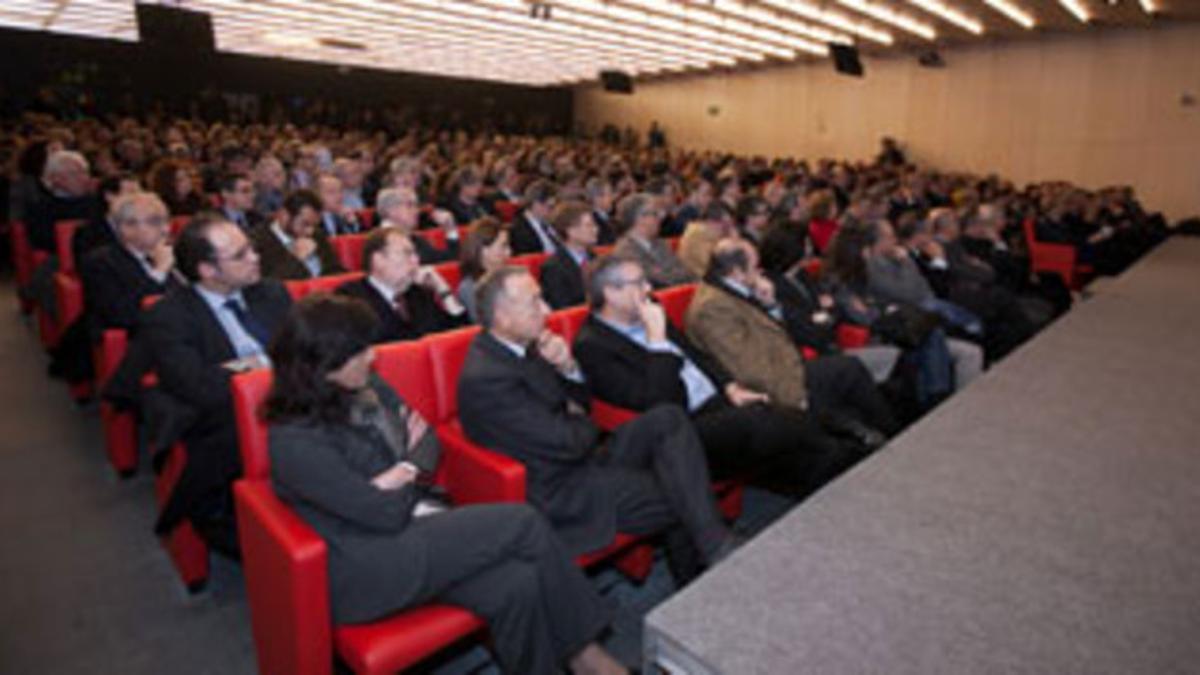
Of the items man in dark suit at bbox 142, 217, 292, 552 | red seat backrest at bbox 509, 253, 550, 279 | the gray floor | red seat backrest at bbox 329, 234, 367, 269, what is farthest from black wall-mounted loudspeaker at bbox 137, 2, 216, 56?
man in dark suit at bbox 142, 217, 292, 552

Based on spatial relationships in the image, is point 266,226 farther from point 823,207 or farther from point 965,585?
point 823,207

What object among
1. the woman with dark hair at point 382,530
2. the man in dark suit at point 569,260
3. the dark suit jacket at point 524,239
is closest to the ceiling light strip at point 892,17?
the dark suit jacket at point 524,239

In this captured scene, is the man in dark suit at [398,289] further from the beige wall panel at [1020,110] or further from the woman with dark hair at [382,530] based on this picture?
the beige wall panel at [1020,110]

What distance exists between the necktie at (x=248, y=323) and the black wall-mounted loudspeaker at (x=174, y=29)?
737cm

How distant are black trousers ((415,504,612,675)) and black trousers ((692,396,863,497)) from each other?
0.85 metres

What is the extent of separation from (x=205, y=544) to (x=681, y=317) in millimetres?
2140

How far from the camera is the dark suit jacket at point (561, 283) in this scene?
3.95 meters

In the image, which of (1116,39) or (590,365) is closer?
(590,365)

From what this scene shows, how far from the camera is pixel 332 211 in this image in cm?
495

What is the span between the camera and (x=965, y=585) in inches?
61.0

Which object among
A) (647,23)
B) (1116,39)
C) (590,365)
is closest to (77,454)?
(590,365)

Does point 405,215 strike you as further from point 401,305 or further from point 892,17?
point 892,17

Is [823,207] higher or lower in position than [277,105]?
lower

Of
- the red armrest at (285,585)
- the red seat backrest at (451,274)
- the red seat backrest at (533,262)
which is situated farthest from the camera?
the red seat backrest at (533,262)
